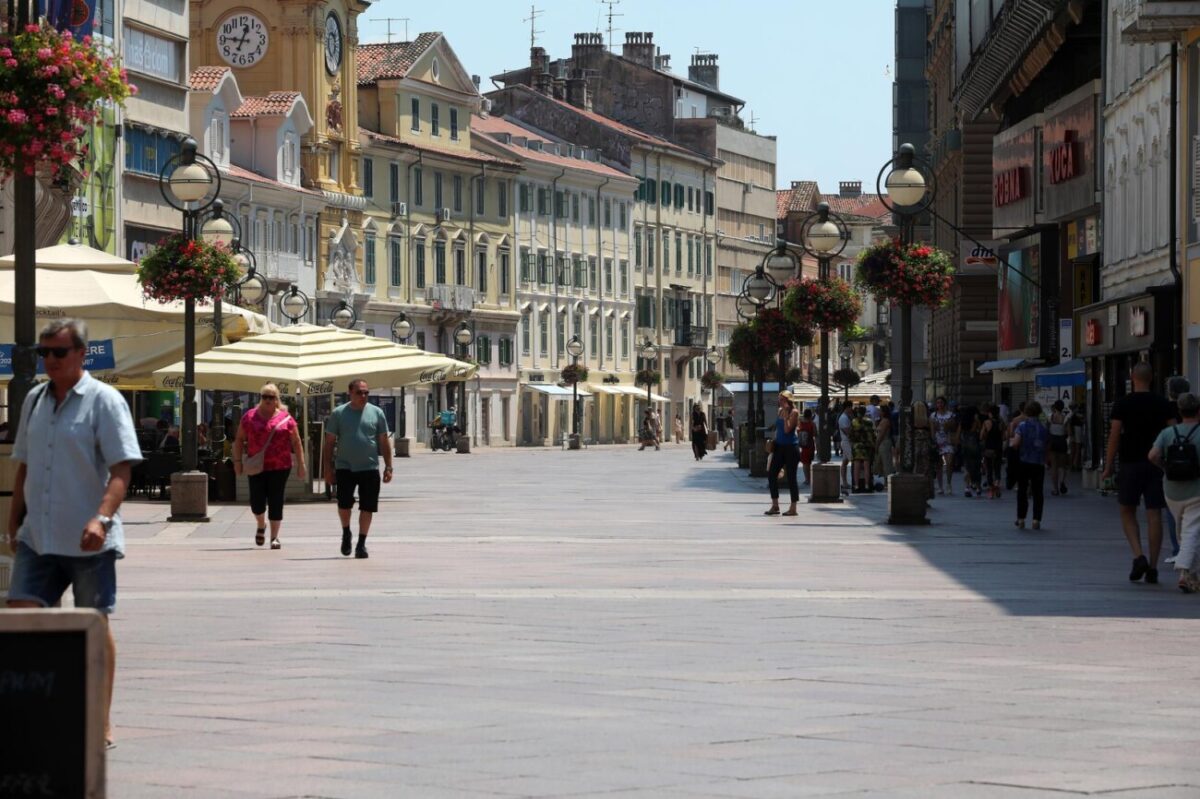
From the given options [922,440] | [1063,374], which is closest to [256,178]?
→ [1063,374]

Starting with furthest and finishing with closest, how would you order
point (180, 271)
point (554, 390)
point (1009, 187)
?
1. point (554, 390)
2. point (1009, 187)
3. point (180, 271)

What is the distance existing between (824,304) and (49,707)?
3563 cm

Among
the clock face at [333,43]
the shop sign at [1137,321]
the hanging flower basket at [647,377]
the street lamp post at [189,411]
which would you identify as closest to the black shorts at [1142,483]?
the street lamp post at [189,411]

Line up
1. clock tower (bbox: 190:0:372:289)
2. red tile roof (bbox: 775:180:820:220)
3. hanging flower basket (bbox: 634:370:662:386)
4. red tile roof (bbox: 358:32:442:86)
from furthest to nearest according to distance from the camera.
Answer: red tile roof (bbox: 775:180:820:220)
hanging flower basket (bbox: 634:370:662:386)
red tile roof (bbox: 358:32:442:86)
clock tower (bbox: 190:0:372:289)

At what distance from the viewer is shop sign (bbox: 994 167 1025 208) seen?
6159cm

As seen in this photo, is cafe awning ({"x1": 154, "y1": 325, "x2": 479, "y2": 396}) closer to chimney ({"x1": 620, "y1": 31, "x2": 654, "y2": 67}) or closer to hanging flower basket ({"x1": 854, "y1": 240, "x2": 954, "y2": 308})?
hanging flower basket ({"x1": 854, "y1": 240, "x2": 954, "y2": 308})

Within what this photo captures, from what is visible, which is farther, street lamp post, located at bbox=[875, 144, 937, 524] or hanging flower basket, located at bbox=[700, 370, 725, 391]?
hanging flower basket, located at bbox=[700, 370, 725, 391]

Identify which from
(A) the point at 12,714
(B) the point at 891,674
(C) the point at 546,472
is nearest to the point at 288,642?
(B) the point at 891,674

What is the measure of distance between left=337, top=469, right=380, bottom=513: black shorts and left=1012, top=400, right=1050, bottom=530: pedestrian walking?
8614mm

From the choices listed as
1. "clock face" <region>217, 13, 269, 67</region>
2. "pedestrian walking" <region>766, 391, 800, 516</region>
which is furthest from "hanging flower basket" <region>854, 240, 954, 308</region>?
"clock face" <region>217, 13, 269, 67</region>

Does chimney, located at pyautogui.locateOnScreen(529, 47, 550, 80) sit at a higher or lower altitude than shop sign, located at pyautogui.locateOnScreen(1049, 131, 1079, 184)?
higher

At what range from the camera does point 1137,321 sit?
140ft

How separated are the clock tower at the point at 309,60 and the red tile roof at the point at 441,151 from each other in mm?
3999

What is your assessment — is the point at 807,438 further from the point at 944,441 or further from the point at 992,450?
the point at 992,450
